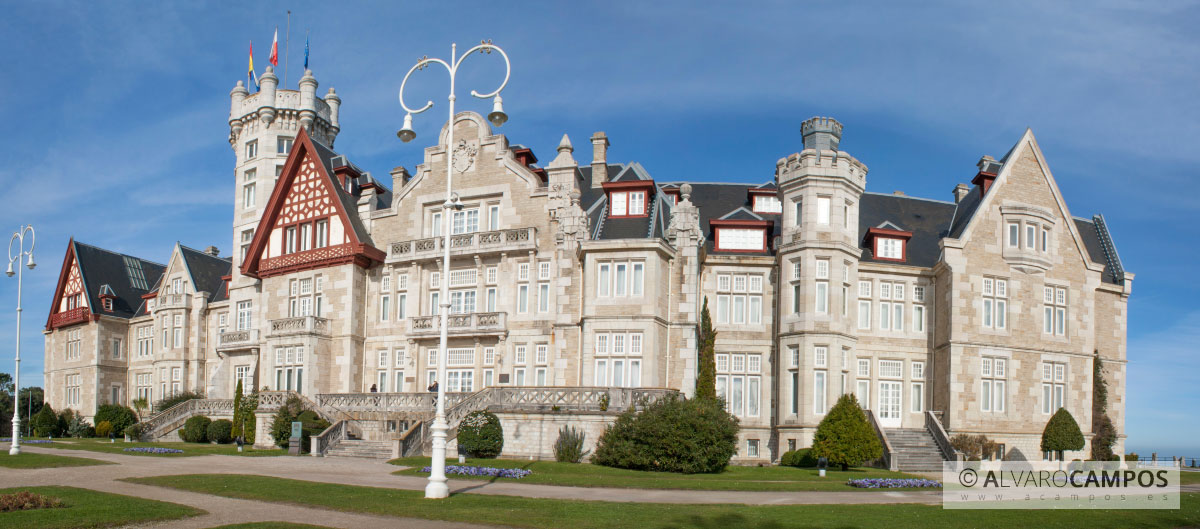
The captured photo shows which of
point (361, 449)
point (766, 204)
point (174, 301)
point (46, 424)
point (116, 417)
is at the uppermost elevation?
point (766, 204)

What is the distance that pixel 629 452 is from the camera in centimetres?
2914

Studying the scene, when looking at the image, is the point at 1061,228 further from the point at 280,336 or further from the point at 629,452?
the point at 280,336

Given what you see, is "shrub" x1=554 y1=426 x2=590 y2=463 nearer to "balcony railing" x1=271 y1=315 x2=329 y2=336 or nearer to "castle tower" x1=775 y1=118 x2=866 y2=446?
"castle tower" x1=775 y1=118 x2=866 y2=446

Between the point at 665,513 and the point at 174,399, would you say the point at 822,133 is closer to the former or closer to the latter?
the point at 665,513

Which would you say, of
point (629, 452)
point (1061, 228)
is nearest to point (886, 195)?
point (1061, 228)

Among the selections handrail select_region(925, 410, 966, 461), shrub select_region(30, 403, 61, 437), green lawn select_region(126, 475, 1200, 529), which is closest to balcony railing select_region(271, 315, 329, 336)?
green lawn select_region(126, 475, 1200, 529)

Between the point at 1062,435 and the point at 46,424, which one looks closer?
the point at 1062,435

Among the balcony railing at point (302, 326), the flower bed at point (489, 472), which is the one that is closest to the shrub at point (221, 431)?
the balcony railing at point (302, 326)

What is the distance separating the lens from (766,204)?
138 feet

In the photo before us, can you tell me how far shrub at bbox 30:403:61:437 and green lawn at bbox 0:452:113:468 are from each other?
3151cm

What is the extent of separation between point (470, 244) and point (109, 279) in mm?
37969

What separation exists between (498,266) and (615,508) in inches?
871

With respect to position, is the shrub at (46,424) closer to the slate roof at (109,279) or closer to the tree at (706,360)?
the slate roof at (109,279)

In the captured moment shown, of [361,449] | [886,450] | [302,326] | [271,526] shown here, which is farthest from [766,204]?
[271,526]
